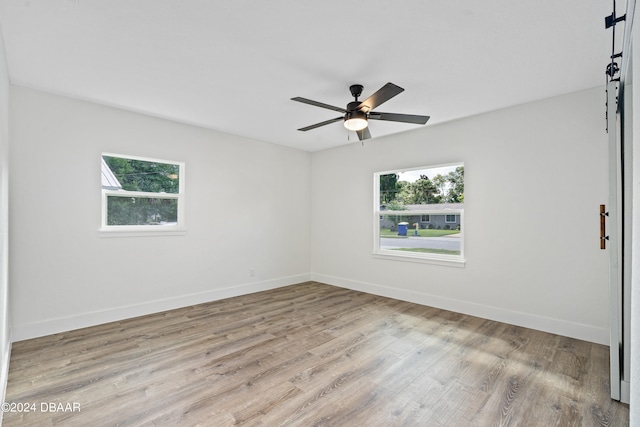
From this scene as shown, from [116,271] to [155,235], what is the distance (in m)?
0.61

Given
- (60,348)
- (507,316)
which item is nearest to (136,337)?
(60,348)

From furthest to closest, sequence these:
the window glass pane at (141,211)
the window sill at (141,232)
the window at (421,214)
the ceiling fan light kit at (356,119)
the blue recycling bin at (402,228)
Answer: the blue recycling bin at (402,228)
the window at (421,214)
the window glass pane at (141,211)
the window sill at (141,232)
the ceiling fan light kit at (356,119)

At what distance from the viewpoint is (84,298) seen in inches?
136

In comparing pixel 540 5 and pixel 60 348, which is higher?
pixel 540 5

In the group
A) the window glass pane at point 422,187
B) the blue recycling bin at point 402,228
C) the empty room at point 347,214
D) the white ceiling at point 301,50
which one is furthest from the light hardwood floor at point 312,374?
the white ceiling at point 301,50

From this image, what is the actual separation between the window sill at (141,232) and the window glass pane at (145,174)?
0.52 m

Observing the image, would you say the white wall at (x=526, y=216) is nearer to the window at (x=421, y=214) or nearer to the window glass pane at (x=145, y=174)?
the window at (x=421, y=214)

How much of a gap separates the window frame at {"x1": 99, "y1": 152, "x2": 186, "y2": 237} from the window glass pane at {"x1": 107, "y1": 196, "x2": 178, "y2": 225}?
0.14ft

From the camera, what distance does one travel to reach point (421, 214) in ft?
15.0

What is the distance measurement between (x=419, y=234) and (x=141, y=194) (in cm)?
392

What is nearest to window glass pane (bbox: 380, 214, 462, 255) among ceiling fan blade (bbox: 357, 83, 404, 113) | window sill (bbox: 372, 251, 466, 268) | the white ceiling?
window sill (bbox: 372, 251, 466, 268)

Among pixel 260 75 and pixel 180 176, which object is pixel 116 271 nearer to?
pixel 180 176

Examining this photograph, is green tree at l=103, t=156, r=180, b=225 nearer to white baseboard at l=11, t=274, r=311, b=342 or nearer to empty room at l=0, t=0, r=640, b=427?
empty room at l=0, t=0, r=640, b=427

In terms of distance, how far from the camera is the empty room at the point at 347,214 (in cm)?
204
